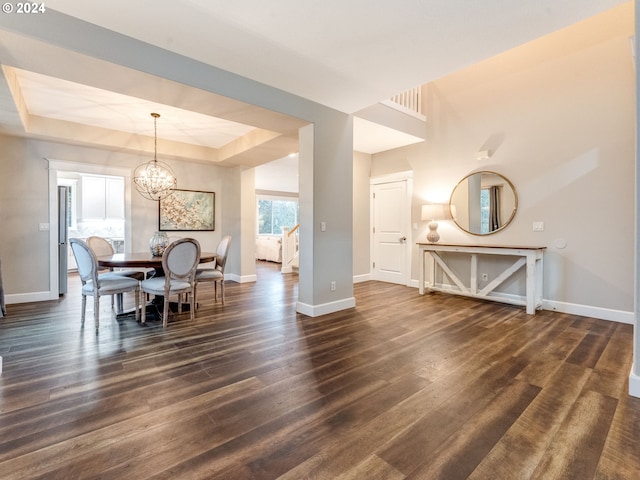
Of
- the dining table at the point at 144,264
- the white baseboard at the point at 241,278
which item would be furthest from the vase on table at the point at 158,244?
the white baseboard at the point at 241,278

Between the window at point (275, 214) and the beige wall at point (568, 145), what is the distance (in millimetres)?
8585

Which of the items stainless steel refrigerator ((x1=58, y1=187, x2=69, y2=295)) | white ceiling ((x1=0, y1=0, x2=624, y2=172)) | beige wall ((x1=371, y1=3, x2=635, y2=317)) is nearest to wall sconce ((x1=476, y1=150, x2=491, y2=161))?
beige wall ((x1=371, y1=3, x2=635, y2=317))

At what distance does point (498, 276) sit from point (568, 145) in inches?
75.5

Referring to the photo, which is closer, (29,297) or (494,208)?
(29,297)

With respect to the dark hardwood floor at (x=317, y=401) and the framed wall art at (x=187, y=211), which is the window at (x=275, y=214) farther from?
the dark hardwood floor at (x=317, y=401)

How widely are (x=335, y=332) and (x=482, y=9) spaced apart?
2988 mm

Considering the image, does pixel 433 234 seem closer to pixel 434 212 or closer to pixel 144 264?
pixel 434 212

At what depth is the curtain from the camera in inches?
177

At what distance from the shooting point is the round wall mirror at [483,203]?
442cm

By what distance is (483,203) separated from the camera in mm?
4660

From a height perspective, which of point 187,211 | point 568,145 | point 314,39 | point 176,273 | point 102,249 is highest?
point 314,39

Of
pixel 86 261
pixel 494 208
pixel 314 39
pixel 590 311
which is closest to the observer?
pixel 314 39

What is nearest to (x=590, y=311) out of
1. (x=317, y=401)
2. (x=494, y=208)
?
(x=494, y=208)

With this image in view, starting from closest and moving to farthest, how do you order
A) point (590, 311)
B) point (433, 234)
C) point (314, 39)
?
point (314, 39) → point (590, 311) → point (433, 234)
